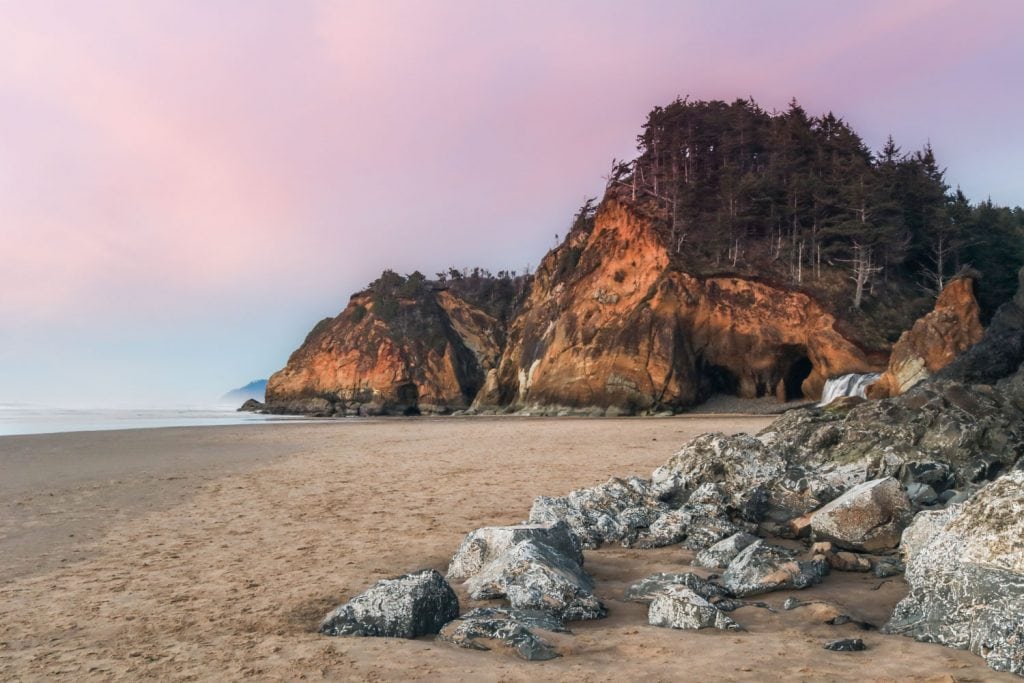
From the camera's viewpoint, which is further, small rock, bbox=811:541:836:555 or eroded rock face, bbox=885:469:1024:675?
small rock, bbox=811:541:836:555

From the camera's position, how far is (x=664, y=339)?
129ft

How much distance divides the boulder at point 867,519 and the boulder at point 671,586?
1.70 meters

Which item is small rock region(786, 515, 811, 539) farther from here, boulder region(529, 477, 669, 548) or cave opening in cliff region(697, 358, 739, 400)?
cave opening in cliff region(697, 358, 739, 400)

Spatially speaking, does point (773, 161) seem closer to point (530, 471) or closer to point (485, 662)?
Result: point (530, 471)

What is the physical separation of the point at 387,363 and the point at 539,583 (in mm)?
61470

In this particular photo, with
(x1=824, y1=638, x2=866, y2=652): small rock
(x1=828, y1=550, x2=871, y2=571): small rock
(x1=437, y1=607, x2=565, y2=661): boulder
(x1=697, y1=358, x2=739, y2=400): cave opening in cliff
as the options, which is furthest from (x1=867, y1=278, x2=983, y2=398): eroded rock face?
(x1=437, y1=607, x2=565, y2=661): boulder

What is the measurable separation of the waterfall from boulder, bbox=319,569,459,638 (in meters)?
30.9

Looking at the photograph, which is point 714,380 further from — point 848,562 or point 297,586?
point 297,586

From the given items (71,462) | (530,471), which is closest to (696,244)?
(530,471)

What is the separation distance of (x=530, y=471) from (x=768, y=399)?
29.6 meters

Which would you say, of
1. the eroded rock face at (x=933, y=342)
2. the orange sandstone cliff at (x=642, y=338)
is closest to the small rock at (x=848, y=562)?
the eroded rock face at (x=933, y=342)

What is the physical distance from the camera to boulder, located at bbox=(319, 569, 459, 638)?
13.0 feet

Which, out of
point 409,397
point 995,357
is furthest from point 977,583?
point 409,397

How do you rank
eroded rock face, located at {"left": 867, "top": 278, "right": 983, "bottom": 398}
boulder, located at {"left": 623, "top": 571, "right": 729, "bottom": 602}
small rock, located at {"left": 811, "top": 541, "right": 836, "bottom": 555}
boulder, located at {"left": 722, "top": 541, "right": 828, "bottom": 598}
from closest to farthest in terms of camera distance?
1. boulder, located at {"left": 623, "top": 571, "right": 729, "bottom": 602}
2. boulder, located at {"left": 722, "top": 541, "right": 828, "bottom": 598}
3. small rock, located at {"left": 811, "top": 541, "right": 836, "bottom": 555}
4. eroded rock face, located at {"left": 867, "top": 278, "right": 983, "bottom": 398}
